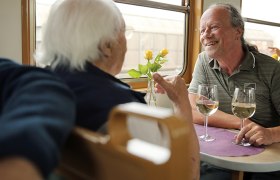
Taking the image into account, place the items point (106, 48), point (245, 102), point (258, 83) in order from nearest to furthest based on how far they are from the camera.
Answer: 1. point (106, 48)
2. point (245, 102)
3. point (258, 83)

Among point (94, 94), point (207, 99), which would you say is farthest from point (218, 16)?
point (94, 94)

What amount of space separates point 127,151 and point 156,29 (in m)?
1.96

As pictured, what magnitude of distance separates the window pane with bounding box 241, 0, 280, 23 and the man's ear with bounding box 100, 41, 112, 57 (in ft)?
8.66

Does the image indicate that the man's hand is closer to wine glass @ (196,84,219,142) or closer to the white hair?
wine glass @ (196,84,219,142)

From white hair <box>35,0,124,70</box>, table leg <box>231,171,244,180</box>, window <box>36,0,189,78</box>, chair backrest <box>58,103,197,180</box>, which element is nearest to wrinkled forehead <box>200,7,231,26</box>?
window <box>36,0,189,78</box>

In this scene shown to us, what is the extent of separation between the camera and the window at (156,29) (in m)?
2.10

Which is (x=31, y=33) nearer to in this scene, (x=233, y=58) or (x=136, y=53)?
(x=136, y=53)

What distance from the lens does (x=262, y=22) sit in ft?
11.1

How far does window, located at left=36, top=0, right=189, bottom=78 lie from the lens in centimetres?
210

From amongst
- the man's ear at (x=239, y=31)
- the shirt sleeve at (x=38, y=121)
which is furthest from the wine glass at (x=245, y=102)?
the shirt sleeve at (x=38, y=121)

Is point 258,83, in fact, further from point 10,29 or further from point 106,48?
point 10,29

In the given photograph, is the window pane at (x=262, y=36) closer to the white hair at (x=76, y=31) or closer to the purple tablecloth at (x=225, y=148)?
the purple tablecloth at (x=225, y=148)

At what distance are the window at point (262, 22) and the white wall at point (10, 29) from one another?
2376 millimetres

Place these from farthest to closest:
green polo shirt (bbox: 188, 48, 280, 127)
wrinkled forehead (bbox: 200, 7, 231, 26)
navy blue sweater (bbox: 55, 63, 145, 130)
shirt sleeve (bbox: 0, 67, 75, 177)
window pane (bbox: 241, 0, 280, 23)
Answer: window pane (bbox: 241, 0, 280, 23)
wrinkled forehead (bbox: 200, 7, 231, 26)
green polo shirt (bbox: 188, 48, 280, 127)
navy blue sweater (bbox: 55, 63, 145, 130)
shirt sleeve (bbox: 0, 67, 75, 177)
